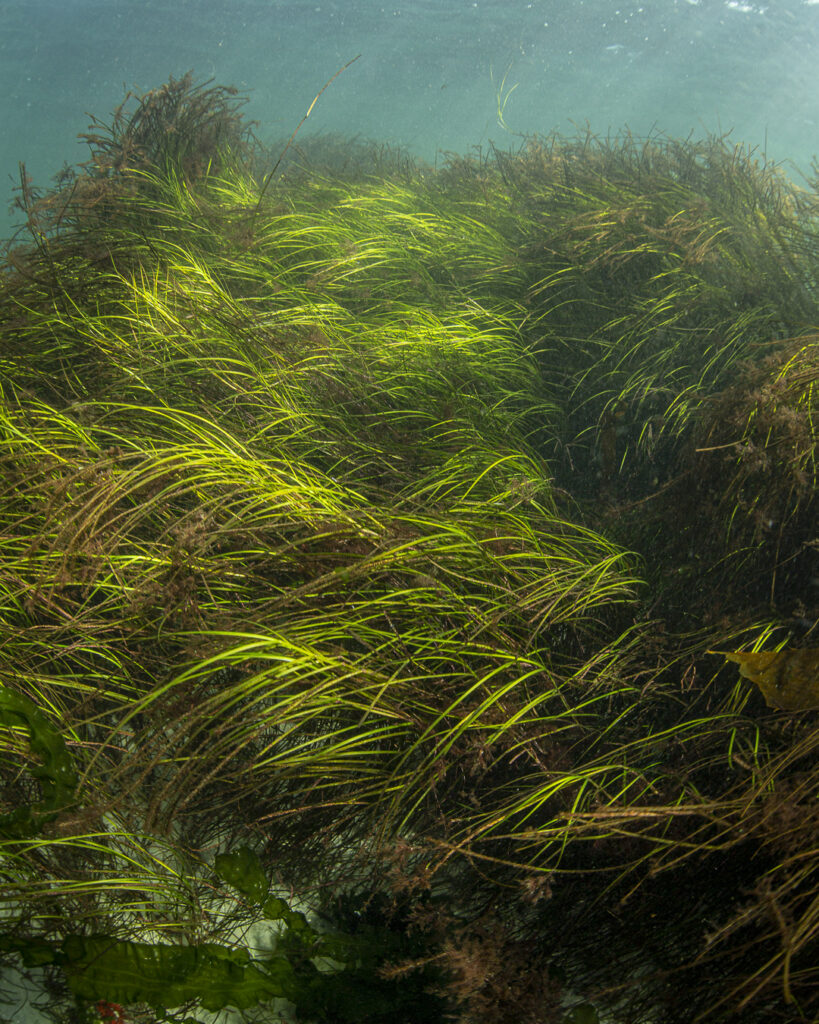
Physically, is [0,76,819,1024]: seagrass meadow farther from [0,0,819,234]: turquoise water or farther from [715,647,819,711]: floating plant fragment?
[0,0,819,234]: turquoise water

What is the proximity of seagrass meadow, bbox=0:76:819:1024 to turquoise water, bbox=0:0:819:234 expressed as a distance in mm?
10879

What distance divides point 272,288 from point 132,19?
130 ft

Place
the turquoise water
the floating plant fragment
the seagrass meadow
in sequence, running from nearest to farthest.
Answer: the seagrass meadow
the floating plant fragment
the turquoise water

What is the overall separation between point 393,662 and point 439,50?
4739 cm

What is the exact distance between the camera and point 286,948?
5.86ft

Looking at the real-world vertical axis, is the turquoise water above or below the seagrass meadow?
above

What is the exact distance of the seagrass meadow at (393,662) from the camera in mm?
1508

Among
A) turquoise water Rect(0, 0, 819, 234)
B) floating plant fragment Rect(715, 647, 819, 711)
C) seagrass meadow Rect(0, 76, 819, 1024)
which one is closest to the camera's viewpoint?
seagrass meadow Rect(0, 76, 819, 1024)

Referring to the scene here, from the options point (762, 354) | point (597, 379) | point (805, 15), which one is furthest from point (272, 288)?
point (805, 15)

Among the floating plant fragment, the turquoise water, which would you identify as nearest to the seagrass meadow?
the floating plant fragment

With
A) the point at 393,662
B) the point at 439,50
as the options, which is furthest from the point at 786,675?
the point at 439,50

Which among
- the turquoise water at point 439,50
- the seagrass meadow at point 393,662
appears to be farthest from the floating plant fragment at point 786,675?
the turquoise water at point 439,50

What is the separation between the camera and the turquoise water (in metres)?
29.0

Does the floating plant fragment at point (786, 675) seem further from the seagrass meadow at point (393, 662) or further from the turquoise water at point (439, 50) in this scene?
the turquoise water at point (439, 50)
